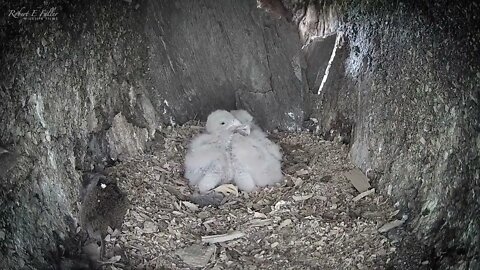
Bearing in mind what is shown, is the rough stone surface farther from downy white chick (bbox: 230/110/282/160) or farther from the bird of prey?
the bird of prey

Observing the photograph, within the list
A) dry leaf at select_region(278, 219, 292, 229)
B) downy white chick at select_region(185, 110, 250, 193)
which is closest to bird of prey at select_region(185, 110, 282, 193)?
downy white chick at select_region(185, 110, 250, 193)

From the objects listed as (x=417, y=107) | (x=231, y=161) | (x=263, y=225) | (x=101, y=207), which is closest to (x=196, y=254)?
(x=263, y=225)

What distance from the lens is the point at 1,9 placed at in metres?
1.44

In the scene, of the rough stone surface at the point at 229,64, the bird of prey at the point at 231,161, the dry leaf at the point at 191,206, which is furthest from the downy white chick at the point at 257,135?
the dry leaf at the point at 191,206

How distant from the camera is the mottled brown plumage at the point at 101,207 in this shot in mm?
1836

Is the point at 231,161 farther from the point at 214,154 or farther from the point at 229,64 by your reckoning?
the point at 229,64

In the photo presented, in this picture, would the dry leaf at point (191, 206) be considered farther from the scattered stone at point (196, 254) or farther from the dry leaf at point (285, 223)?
the dry leaf at point (285, 223)

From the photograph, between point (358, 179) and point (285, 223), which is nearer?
point (285, 223)

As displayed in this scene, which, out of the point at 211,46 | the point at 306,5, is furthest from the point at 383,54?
the point at 211,46

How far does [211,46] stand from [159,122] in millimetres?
504

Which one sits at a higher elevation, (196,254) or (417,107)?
(417,107)

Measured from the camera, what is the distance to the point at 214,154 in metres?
2.30

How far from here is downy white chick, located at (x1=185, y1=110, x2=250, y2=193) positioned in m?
2.25

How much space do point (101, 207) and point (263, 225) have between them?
627 millimetres
